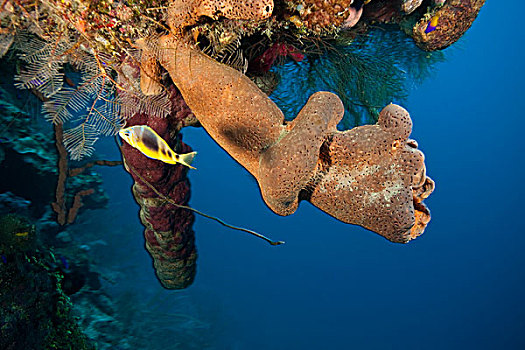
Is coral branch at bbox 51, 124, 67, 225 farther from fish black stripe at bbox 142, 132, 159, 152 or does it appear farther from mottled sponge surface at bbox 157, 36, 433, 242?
mottled sponge surface at bbox 157, 36, 433, 242

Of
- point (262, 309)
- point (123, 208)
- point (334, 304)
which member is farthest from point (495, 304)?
point (123, 208)

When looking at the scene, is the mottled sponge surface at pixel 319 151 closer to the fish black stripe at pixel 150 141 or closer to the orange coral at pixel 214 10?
the orange coral at pixel 214 10

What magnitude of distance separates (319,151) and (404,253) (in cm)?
5355

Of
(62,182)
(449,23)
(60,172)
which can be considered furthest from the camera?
(62,182)

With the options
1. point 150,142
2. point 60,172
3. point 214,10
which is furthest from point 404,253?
point 214,10

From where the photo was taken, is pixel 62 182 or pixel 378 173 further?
pixel 62 182

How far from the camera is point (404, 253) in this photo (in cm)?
4794

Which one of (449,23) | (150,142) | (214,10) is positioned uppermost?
(449,23)

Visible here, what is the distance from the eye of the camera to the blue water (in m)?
26.5

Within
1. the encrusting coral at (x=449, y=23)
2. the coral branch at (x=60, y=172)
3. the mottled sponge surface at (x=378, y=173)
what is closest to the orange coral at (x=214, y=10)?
the mottled sponge surface at (x=378, y=173)

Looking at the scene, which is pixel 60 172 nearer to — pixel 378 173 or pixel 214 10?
pixel 214 10

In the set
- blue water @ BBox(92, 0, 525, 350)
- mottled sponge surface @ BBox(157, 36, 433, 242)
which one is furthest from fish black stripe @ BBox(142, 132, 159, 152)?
blue water @ BBox(92, 0, 525, 350)

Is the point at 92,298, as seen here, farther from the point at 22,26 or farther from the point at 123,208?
Answer: the point at 22,26

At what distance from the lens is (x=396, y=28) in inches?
153
